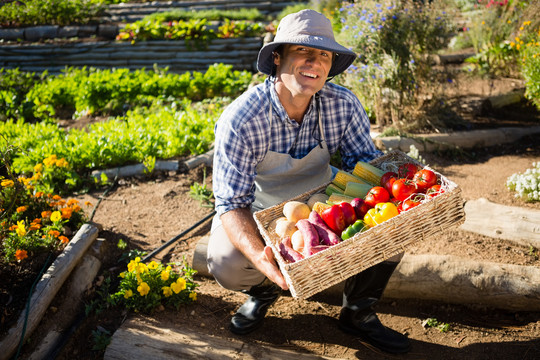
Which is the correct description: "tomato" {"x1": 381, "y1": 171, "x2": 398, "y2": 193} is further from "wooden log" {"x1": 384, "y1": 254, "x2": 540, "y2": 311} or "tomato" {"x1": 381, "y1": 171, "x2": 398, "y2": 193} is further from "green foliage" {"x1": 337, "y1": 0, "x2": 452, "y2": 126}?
"green foliage" {"x1": 337, "y1": 0, "x2": 452, "y2": 126}

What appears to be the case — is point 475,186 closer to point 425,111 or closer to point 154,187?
point 425,111

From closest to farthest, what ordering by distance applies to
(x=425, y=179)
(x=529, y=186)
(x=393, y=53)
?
(x=425, y=179) < (x=529, y=186) < (x=393, y=53)

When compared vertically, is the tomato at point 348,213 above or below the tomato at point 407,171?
below

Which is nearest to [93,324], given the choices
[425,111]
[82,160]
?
[82,160]

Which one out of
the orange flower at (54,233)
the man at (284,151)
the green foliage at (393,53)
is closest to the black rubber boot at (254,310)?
the man at (284,151)

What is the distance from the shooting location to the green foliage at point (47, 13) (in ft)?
33.5

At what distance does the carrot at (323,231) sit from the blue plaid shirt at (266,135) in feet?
1.65

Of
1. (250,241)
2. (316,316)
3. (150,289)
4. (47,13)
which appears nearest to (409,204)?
(250,241)

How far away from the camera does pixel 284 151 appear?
2.74m

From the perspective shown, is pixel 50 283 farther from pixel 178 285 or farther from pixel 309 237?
pixel 309 237

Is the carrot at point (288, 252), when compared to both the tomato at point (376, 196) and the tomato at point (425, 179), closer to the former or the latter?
the tomato at point (376, 196)

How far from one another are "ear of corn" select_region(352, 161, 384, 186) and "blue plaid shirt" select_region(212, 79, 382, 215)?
29cm

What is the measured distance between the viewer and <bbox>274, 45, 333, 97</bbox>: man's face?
7.89 ft

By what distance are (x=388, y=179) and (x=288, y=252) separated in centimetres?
69
